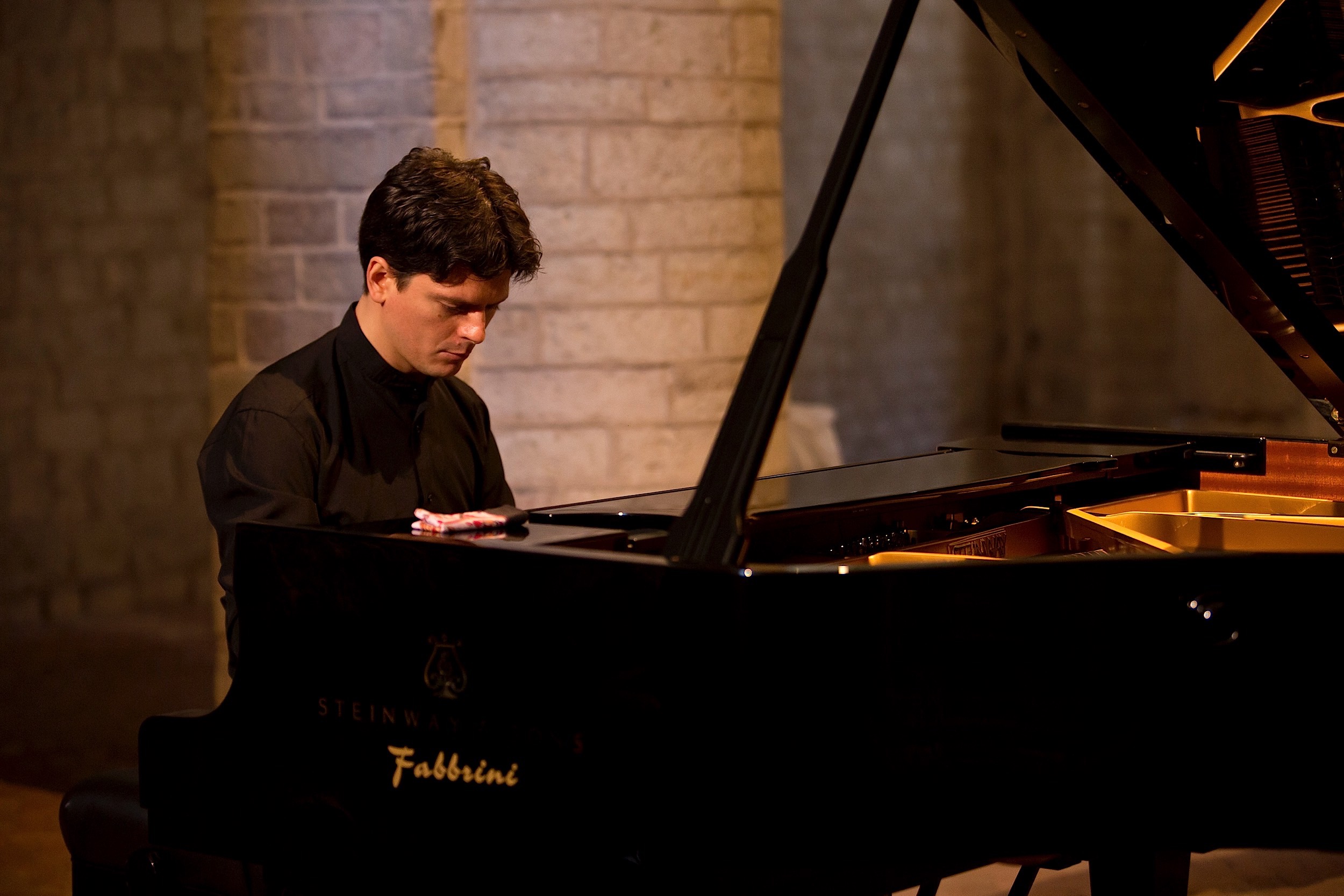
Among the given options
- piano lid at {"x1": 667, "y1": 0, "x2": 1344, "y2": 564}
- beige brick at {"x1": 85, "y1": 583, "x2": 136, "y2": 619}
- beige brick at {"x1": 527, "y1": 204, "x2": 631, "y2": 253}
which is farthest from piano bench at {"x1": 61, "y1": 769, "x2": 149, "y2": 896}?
beige brick at {"x1": 85, "y1": 583, "x2": 136, "y2": 619}

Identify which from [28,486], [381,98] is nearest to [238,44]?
[381,98]

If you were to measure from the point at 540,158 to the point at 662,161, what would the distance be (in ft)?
0.98

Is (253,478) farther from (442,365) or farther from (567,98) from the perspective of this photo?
(567,98)

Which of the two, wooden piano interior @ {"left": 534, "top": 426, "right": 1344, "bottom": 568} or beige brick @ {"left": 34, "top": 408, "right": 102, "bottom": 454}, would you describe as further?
beige brick @ {"left": 34, "top": 408, "right": 102, "bottom": 454}

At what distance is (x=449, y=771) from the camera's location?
5.51 feet

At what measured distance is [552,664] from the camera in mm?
1636

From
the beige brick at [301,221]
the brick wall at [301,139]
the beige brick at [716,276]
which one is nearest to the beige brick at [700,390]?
the beige brick at [716,276]

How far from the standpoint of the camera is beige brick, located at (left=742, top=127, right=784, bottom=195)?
3.78m

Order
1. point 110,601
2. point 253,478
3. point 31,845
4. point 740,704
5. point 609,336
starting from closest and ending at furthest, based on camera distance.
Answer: point 740,704 < point 253,478 < point 31,845 < point 609,336 < point 110,601

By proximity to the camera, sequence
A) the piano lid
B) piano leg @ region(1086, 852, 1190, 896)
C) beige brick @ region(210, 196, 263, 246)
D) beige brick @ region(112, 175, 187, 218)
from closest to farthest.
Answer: the piano lid, piano leg @ region(1086, 852, 1190, 896), beige brick @ region(210, 196, 263, 246), beige brick @ region(112, 175, 187, 218)

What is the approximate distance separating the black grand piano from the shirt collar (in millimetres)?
Result: 398

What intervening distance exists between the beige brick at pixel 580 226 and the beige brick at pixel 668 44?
1.12 feet

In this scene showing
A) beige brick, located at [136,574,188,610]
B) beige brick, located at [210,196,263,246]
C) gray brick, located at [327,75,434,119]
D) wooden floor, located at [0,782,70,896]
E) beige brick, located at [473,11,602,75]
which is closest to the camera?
wooden floor, located at [0,782,70,896]

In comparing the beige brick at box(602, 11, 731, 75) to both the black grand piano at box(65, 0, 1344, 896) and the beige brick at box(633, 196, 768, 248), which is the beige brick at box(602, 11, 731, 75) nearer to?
the beige brick at box(633, 196, 768, 248)
